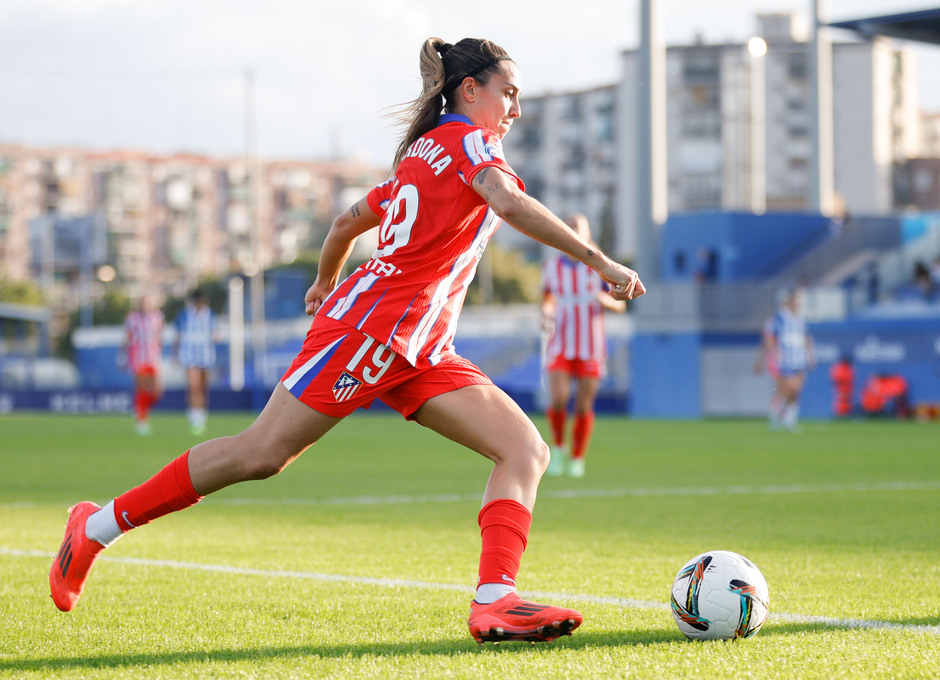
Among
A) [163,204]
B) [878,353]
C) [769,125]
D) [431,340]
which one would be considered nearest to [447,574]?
[431,340]

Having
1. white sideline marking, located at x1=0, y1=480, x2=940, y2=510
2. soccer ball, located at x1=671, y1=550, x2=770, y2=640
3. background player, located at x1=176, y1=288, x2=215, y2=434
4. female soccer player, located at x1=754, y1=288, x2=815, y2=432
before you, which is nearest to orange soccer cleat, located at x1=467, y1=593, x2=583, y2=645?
soccer ball, located at x1=671, y1=550, x2=770, y2=640

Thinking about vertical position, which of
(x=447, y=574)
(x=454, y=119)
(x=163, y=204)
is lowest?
(x=447, y=574)

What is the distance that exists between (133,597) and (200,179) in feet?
373

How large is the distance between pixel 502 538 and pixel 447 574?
1583mm

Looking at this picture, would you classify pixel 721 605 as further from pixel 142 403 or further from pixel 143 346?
pixel 143 346

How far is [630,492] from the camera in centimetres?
984

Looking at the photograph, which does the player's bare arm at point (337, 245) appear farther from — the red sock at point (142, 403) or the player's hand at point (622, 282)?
the red sock at point (142, 403)

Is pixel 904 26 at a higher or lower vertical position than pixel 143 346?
higher

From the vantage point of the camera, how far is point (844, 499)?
9.12 metres

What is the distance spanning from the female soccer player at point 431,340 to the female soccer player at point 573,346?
7478mm

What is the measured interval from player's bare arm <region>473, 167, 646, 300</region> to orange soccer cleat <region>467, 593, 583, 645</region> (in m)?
0.91

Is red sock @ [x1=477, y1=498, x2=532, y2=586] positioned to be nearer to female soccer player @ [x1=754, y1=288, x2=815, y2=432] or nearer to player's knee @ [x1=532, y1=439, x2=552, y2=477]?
player's knee @ [x1=532, y1=439, x2=552, y2=477]

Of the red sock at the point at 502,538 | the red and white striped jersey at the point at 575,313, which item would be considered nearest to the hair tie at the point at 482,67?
the red sock at the point at 502,538

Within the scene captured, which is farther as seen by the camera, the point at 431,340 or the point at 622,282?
the point at 431,340
